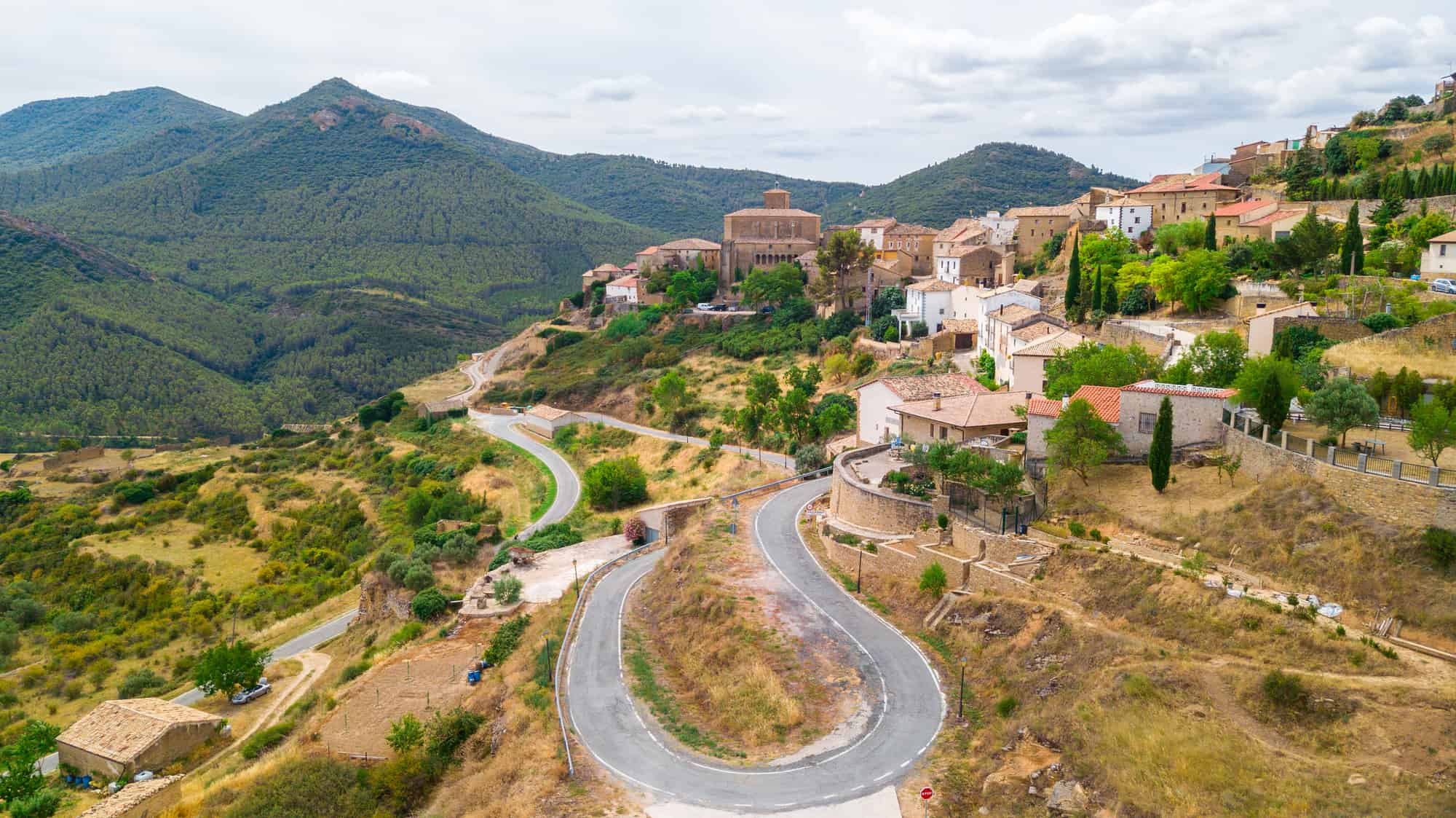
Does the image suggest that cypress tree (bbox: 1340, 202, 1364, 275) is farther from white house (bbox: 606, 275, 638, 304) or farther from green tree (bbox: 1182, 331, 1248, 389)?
white house (bbox: 606, 275, 638, 304)

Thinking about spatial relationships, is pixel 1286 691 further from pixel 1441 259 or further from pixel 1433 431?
pixel 1441 259

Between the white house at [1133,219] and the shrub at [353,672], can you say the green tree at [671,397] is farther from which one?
the shrub at [353,672]

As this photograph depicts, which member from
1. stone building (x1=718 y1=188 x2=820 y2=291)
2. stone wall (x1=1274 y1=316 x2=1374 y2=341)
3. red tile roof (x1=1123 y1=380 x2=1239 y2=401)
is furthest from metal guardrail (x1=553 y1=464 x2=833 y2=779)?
stone building (x1=718 y1=188 x2=820 y2=291)

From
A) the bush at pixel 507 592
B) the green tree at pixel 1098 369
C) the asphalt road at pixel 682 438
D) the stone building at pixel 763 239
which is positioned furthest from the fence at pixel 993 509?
the stone building at pixel 763 239

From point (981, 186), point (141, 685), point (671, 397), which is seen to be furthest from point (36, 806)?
point (981, 186)

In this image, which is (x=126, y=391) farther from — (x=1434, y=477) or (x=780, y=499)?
(x=1434, y=477)

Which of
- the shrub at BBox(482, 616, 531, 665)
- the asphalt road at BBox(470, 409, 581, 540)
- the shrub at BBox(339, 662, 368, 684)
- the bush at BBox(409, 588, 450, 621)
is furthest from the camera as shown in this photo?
the asphalt road at BBox(470, 409, 581, 540)
